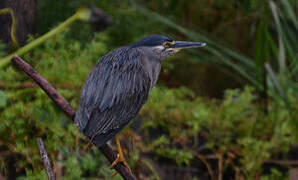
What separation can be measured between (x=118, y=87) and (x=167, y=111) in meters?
1.65

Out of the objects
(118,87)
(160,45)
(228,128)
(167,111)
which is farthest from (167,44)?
(228,128)

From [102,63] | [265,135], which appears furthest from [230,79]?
[102,63]

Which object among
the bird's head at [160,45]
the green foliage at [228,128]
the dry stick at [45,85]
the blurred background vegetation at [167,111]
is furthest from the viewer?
the green foliage at [228,128]

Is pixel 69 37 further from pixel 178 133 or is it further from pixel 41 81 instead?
pixel 41 81

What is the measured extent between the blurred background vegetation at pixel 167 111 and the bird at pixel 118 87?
0.62ft

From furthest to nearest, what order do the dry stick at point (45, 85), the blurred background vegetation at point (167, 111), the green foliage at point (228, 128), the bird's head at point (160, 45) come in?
the green foliage at point (228, 128), the blurred background vegetation at point (167, 111), the bird's head at point (160, 45), the dry stick at point (45, 85)

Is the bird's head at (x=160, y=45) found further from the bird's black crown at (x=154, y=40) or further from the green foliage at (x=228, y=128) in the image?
the green foliage at (x=228, y=128)

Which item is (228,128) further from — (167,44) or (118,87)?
(118,87)

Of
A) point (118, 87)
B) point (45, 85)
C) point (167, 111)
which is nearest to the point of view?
point (45, 85)

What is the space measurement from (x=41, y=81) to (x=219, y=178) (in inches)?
76.9

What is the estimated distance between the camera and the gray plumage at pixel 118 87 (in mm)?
1325

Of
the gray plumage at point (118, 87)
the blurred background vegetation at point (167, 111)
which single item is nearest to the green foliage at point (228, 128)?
the blurred background vegetation at point (167, 111)

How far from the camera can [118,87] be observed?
1409 mm

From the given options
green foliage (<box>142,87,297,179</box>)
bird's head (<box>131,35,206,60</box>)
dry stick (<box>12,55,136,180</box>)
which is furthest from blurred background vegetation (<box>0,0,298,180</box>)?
bird's head (<box>131,35,206,60</box>)
